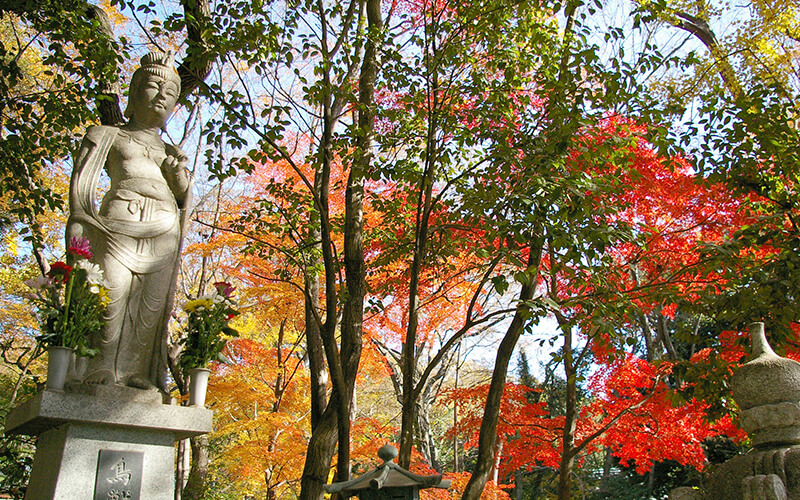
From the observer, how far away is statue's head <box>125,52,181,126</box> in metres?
4.67

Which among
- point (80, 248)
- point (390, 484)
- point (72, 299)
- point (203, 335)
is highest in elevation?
point (80, 248)

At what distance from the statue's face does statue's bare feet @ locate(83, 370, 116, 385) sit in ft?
7.06

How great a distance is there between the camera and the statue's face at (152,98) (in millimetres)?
4672

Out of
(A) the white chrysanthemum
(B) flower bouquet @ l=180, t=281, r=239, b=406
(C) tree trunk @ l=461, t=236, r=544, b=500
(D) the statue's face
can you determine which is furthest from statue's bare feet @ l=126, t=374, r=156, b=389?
(C) tree trunk @ l=461, t=236, r=544, b=500

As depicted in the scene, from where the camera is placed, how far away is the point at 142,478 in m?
3.66

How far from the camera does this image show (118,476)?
140 inches

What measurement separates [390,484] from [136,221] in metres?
2.67

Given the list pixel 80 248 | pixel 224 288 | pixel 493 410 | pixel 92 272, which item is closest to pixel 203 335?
pixel 224 288

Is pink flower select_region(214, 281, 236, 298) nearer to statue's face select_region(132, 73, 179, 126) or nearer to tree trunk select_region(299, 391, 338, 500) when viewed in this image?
tree trunk select_region(299, 391, 338, 500)

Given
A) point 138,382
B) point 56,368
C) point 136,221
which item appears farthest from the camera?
point 136,221

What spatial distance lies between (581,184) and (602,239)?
1.49 ft

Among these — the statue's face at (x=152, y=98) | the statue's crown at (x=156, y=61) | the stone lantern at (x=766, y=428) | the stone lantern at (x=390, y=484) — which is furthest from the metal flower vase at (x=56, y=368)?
the stone lantern at (x=766, y=428)

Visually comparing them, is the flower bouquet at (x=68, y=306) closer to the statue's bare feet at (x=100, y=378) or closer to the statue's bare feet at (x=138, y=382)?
the statue's bare feet at (x=100, y=378)

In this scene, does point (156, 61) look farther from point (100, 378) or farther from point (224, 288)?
point (100, 378)
